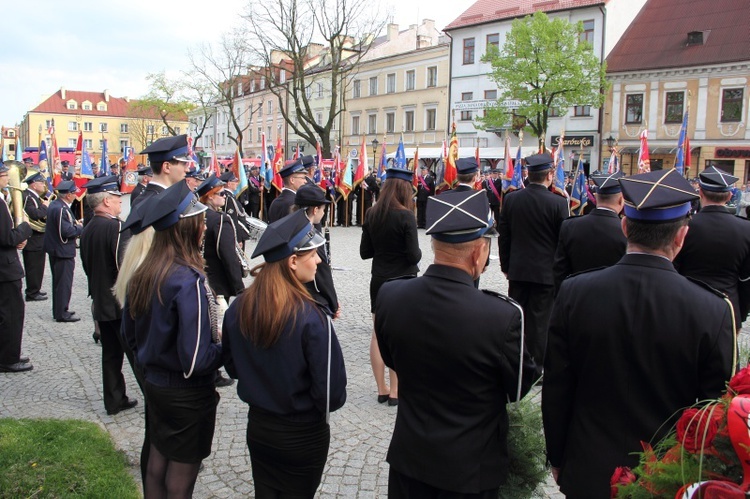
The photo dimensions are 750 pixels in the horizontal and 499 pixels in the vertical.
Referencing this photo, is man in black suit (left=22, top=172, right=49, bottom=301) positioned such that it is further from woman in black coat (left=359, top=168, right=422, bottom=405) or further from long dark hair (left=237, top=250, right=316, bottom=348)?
long dark hair (left=237, top=250, right=316, bottom=348)

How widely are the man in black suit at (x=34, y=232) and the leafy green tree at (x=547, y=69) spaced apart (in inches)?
1067

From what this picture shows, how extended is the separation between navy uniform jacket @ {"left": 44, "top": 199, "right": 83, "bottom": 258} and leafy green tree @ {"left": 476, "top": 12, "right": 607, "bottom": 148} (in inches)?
1086

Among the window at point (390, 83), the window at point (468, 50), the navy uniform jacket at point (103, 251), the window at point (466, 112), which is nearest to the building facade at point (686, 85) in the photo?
the window at point (466, 112)

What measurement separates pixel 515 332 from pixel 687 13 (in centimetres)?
4250

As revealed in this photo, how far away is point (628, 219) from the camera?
2.50 m

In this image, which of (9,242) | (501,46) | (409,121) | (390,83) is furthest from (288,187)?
(390,83)

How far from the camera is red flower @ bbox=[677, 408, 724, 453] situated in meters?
1.64

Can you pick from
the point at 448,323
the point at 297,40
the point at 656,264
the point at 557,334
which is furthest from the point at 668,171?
the point at 297,40

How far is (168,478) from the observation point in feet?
11.0

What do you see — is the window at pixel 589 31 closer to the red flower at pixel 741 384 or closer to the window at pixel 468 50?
the window at pixel 468 50

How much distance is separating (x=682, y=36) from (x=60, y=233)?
38.0 meters

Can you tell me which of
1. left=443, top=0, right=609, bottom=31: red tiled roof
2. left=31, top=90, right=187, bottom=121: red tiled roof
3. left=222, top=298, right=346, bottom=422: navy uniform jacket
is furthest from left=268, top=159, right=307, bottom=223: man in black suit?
left=31, top=90, right=187, bottom=121: red tiled roof

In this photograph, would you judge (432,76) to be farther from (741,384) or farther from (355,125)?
(741,384)

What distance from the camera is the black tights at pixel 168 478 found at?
3.34m
